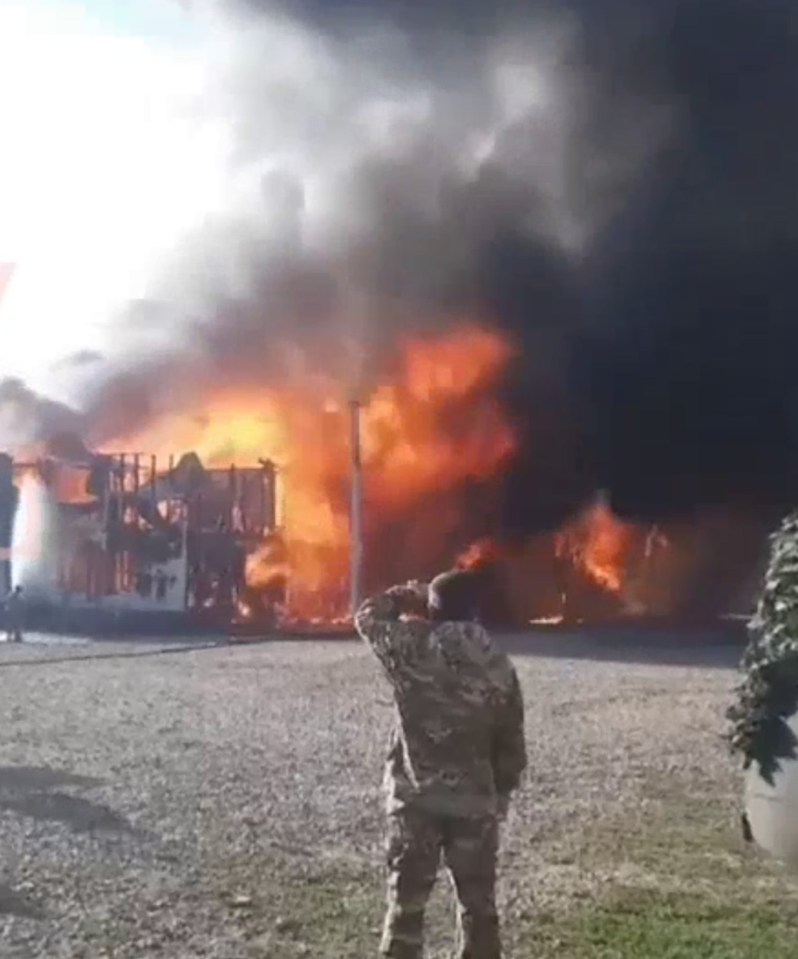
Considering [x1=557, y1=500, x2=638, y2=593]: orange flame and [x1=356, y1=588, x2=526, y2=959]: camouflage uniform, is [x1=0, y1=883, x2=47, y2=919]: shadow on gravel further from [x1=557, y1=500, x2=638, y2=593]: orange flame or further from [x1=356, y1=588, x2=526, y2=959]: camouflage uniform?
[x1=557, y1=500, x2=638, y2=593]: orange flame

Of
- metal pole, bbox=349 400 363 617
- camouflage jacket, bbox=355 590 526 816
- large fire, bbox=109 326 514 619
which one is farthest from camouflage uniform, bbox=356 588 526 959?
large fire, bbox=109 326 514 619

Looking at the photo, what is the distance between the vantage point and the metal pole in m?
33.2

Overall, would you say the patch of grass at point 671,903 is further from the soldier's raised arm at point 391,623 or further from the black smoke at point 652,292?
the black smoke at point 652,292

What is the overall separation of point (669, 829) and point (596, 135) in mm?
25100

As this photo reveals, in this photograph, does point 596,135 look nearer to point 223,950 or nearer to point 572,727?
point 572,727

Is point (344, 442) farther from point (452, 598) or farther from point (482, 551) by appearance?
point (452, 598)

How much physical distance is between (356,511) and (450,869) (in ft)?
A: 90.0

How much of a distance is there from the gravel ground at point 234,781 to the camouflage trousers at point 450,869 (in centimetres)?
128

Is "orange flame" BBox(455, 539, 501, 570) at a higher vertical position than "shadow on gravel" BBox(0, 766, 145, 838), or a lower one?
higher

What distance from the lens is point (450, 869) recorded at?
6.42 m

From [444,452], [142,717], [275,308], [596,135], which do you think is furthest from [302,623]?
[142,717]

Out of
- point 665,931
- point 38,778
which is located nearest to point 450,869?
point 665,931

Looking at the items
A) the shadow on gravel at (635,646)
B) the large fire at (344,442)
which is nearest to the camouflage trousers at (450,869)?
the shadow on gravel at (635,646)

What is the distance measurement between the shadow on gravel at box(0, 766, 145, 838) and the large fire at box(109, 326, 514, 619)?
21.0m
